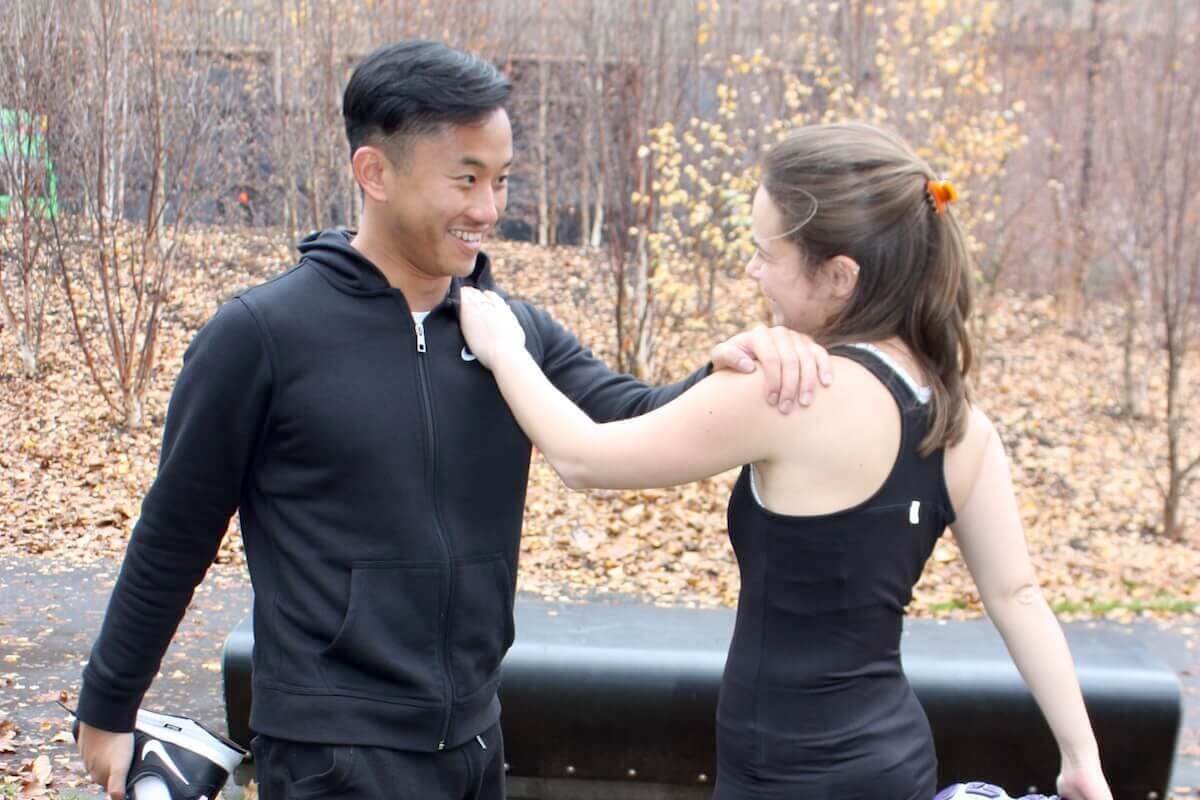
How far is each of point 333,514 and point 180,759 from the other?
0.55m

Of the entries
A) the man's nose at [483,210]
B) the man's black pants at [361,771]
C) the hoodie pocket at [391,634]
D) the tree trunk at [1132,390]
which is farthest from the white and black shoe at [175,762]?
the tree trunk at [1132,390]

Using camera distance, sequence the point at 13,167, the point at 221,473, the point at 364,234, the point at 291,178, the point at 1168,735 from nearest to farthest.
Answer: the point at 221,473 → the point at 364,234 → the point at 1168,735 → the point at 13,167 → the point at 291,178

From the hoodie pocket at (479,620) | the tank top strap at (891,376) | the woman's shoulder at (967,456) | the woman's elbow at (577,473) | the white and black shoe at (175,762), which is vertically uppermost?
the tank top strap at (891,376)

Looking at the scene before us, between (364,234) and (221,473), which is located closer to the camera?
(221,473)

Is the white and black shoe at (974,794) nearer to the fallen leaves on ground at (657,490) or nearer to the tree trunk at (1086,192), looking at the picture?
the fallen leaves on ground at (657,490)

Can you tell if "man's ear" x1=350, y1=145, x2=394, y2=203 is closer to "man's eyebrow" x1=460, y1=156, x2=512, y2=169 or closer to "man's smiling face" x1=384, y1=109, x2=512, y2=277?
"man's smiling face" x1=384, y1=109, x2=512, y2=277

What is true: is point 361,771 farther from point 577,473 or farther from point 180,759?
point 577,473

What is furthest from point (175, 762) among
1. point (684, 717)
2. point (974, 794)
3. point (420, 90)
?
point (684, 717)

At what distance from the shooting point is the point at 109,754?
216 centimetres

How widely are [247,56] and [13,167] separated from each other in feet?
11.5

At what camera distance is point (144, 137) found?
6012 mm

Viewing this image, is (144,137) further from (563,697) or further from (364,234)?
(364,234)

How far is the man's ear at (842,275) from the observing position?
1.98 meters

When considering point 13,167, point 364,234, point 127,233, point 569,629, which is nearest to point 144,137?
point 127,233
